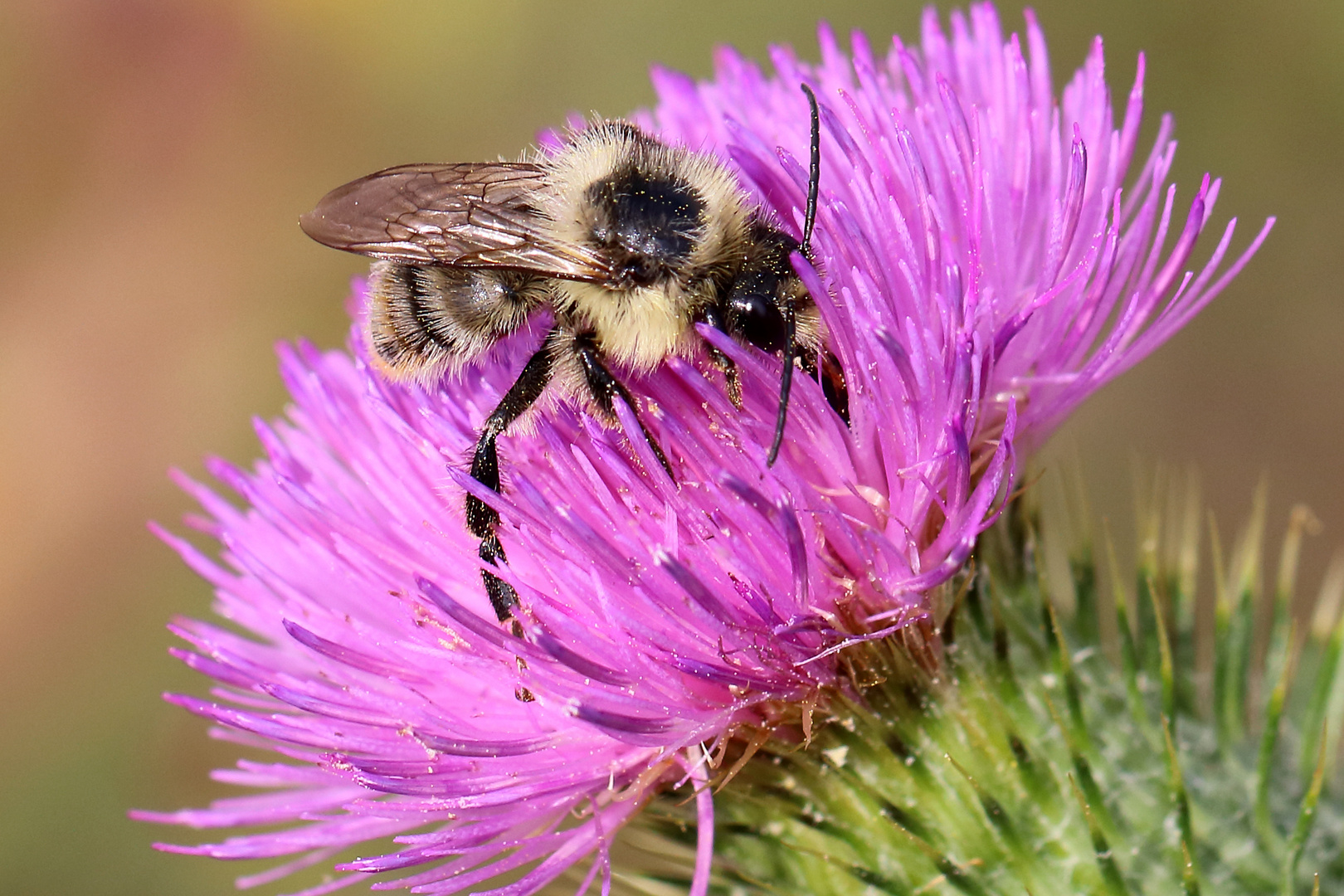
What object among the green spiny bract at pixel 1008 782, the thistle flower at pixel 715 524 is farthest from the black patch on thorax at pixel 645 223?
the green spiny bract at pixel 1008 782

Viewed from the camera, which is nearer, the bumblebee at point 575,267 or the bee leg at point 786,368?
the bee leg at point 786,368

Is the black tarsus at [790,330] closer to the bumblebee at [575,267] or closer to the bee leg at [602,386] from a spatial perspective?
the bumblebee at [575,267]

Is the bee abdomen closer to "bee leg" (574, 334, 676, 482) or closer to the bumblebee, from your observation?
the bumblebee

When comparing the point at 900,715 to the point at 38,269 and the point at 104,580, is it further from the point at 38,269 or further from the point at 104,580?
the point at 38,269

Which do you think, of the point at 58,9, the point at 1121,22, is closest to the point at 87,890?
the point at 58,9

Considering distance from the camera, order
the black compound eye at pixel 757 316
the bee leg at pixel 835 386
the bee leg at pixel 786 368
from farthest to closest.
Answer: the bee leg at pixel 835 386, the black compound eye at pixel 757 316, the bee leg at pixel 786 368

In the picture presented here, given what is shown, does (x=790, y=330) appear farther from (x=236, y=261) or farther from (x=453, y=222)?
(x=236, y=261)

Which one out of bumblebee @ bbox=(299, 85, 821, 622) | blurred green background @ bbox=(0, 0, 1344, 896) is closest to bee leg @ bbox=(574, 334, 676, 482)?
bumblebee @ bbox=(299, 85, 821, 622)
